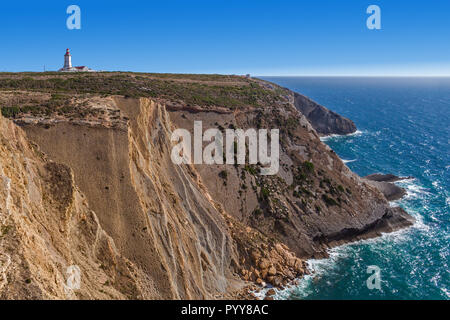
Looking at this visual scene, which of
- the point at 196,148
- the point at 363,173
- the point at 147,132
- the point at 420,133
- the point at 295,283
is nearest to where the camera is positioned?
the point at 295,283

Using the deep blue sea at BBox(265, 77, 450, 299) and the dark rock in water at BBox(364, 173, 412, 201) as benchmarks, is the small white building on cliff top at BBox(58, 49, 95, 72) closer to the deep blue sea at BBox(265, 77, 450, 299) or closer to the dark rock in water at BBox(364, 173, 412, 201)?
the deep blue sea at BBox(265, 77, 450, 299)

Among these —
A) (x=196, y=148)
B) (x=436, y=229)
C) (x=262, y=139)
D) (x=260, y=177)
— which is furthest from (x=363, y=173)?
(x=196, y=148)

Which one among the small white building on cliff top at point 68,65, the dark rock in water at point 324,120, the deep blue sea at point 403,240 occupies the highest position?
the small white building on cliff top at point 68,65

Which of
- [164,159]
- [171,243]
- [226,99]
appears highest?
[226,99]

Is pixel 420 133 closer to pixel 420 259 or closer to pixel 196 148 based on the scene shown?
pixel 420 259

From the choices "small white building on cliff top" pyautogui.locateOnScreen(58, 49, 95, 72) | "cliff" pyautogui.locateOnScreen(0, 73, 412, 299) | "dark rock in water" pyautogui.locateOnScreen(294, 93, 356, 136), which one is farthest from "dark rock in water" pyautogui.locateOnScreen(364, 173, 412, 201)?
"small white building on cliff top" pyautogui.locateOnScreen(58, 49, 95, 72)

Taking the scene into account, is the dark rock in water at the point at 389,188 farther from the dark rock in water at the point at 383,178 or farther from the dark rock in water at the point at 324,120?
the dark rock in water at the point at 324,120

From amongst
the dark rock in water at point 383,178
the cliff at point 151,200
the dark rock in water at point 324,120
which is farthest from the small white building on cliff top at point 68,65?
the dark rock in water at point 383,178
